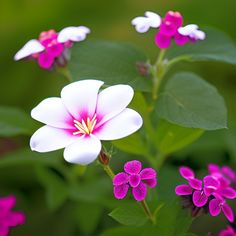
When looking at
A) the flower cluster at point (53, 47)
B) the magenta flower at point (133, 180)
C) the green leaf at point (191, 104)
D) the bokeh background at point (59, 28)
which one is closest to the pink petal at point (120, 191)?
the magenta flower at point (133, 180)

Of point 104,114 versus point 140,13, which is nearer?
point 104,114

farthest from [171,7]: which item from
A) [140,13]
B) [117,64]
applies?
[117,64]

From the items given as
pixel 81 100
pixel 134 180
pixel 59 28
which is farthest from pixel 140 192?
pixel 59 28

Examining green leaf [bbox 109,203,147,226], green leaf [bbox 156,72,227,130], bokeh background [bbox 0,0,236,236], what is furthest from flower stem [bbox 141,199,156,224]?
bokeh background [bbox 0,0,236,236]

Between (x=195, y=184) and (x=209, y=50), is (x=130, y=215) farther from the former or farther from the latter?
(x=209, y=50)

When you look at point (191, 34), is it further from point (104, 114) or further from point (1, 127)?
point (1, 127)

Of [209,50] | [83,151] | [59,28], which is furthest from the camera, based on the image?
[59,28]
